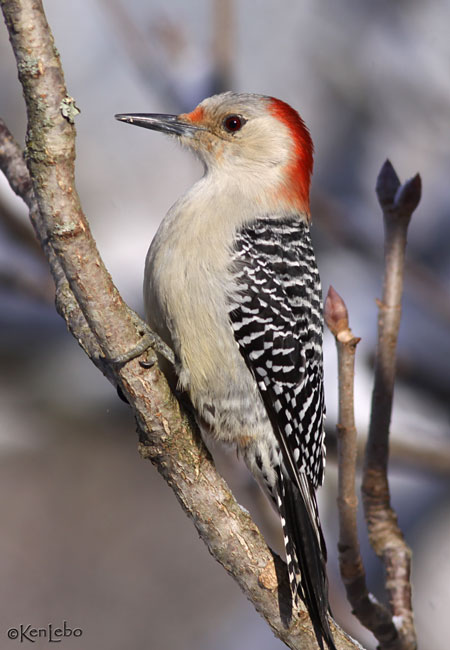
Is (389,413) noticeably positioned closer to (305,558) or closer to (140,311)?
(305,558)

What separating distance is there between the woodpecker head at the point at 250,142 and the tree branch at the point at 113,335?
0.94 meters

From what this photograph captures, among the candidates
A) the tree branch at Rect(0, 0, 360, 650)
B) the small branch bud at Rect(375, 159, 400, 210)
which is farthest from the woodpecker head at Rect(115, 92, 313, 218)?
the tree branch at Rect(0, 0, 360, 650)

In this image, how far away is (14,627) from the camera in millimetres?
4941

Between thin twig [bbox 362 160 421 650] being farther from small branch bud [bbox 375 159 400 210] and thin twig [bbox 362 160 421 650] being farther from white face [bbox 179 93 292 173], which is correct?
white face [bbox 179 93 292 173]

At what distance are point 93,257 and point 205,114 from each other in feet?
5.07

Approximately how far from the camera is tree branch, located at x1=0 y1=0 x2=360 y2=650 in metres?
1.86

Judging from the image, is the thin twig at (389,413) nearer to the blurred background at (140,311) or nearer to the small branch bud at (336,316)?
the small branch bud at (336,316)

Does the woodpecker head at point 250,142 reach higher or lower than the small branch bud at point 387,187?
higher

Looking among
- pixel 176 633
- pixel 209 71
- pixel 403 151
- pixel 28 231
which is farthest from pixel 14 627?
pixel 403 151

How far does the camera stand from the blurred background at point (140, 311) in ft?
18.5

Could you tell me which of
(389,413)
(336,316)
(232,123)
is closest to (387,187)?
(336,316)

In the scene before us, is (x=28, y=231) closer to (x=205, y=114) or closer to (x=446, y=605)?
(x=205, y=114)

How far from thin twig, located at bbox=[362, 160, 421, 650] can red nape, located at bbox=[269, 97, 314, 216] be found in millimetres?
594

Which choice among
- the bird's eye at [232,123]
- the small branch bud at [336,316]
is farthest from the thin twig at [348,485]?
the bird's eye at [232,123]
